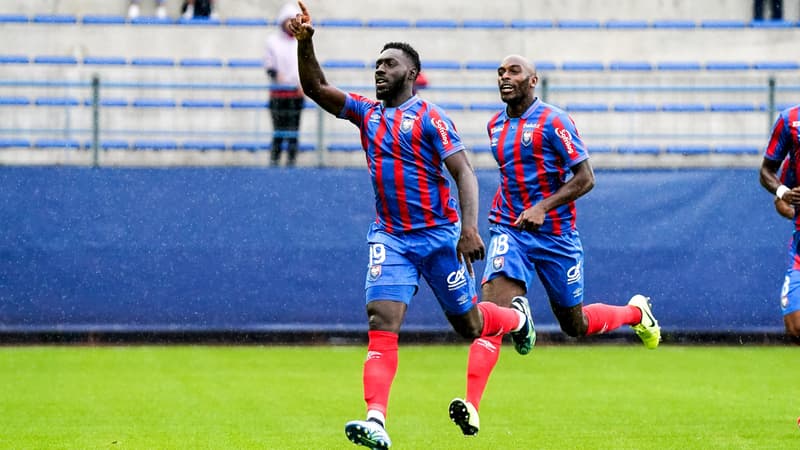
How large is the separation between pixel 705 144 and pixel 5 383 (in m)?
11.1

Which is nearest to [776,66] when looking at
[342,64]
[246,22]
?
[342,64]

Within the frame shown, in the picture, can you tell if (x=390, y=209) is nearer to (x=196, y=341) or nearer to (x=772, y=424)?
(x=772, y=424)

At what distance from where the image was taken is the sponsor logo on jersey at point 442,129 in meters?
7.48

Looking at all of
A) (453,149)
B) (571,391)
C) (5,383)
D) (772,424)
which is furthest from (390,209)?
(5,383)

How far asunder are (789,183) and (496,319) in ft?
7.74

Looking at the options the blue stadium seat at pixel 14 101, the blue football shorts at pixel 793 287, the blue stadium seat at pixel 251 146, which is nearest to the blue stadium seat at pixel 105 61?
the blue stadium seat at pixel 14 101

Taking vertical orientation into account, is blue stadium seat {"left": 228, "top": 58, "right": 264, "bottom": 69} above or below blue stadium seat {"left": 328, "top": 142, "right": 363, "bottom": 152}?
above

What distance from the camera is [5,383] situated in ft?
38.0

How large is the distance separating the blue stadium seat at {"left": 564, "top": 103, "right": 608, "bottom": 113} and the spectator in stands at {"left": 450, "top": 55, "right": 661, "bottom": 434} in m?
8.99

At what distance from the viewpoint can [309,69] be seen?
7.54 metres

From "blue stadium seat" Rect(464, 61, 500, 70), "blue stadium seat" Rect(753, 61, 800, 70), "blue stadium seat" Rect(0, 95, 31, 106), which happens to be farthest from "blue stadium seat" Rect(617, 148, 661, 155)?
"blue stadium seat" Rect(0, 95, 31, 106)

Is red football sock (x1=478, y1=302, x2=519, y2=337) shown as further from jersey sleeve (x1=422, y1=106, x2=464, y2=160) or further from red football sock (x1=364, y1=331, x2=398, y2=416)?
jersey sleeve (x1=422, y1=106, x2=464, y2=160)

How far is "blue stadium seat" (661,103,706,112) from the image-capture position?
17625 mm

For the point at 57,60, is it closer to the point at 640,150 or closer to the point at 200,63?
the point at 200,63
